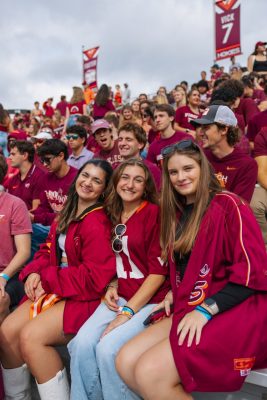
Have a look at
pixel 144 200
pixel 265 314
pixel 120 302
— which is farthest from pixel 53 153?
pixel 265 314

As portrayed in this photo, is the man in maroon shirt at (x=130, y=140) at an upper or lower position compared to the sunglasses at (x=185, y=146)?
upper

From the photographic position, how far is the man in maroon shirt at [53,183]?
4.27 metres

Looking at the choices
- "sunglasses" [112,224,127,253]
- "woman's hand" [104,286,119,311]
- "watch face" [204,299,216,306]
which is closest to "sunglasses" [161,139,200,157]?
"sunglasses" [112,224,127,253]

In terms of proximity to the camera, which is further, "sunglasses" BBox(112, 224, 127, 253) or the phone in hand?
"sunglasses" BBox(112, 224, 127, 253)

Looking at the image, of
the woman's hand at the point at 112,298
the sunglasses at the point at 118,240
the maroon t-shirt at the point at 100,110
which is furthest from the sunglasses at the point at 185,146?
the maroon t-shirt at the point at 100,110

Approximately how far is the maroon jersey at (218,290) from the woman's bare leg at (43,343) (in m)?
0.87

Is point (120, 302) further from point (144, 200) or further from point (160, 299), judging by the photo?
point (144, 200)

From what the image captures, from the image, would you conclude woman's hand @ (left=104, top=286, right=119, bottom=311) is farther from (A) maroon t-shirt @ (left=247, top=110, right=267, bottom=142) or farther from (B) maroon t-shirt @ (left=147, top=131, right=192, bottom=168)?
(A) maroon t-shirt @ (left=247, top=110, right=267, bottom=142)

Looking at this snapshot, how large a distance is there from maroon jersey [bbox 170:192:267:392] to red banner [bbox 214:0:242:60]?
1140 cm

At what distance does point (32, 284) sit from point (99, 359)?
0.86 meters

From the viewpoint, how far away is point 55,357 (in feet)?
8.55

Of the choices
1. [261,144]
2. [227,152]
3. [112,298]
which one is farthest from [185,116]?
[112,298]

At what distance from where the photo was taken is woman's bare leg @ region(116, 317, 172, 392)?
217cm

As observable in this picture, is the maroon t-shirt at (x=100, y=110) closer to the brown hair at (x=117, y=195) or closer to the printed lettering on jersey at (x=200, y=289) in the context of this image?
the brown hair at (x=117, y=195)
